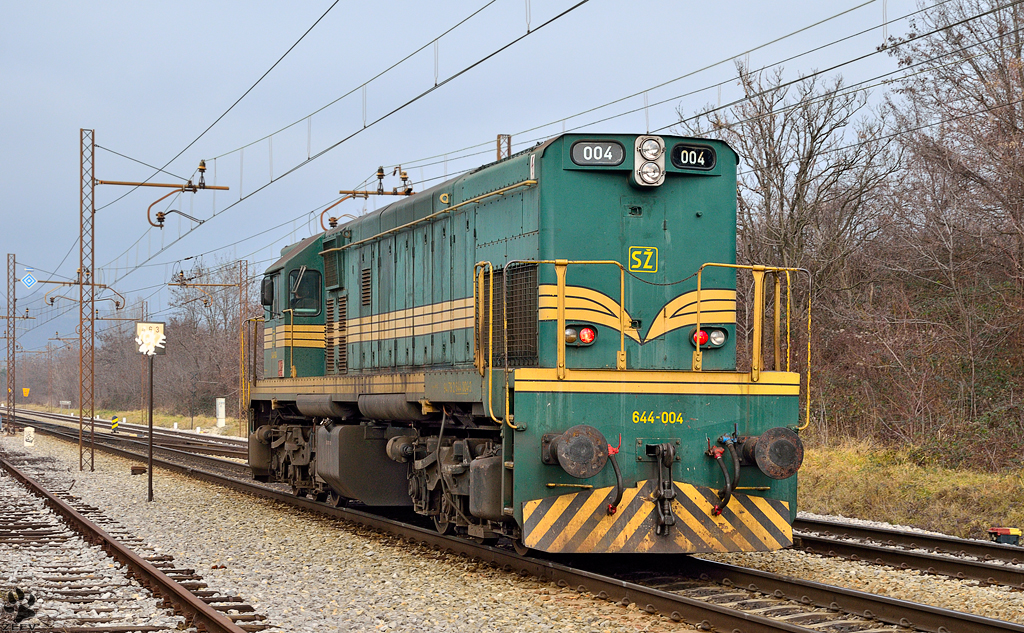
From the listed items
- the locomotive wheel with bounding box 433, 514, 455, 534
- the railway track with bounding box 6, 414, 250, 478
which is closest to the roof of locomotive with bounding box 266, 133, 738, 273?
the locomotive wheel with bounding box 433, 514, 455, 534

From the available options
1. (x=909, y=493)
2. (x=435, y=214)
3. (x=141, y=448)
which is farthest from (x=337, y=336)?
(x=141, y=448)

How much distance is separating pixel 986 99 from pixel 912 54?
2.61 m

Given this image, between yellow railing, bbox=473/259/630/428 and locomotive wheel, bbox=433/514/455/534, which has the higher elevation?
yellow railing, bbox=473/259/630/428

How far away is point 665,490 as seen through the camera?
23.7 ft

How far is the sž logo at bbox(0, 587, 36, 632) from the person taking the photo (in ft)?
19.8

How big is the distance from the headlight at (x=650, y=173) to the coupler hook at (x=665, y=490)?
6.86 ft

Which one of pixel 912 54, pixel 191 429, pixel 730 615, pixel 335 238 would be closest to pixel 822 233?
pixel 912 54

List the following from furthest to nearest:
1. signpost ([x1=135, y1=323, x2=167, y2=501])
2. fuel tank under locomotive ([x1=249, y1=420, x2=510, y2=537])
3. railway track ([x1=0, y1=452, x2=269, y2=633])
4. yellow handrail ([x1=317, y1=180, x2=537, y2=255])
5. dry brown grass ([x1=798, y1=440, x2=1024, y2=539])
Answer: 1. signpost ([x1=135, y1=323, x2=167, y2=501])
2. dry brown grass ([x1=798, y1=440, x2=1024, y2=539])
3. yellow handrail ([x1=317, y1=180, x2=537, y2=255])
4. fuel tank under locomotive ([x1=249, y1=420, x2=510, y2=537])
5. railway track ([x1=0, y1=452, x2=269, y2=633])

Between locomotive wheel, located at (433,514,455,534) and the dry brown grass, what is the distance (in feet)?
17.1

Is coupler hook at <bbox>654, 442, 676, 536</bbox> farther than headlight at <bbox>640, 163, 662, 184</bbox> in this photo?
No

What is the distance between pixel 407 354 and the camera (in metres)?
10.5

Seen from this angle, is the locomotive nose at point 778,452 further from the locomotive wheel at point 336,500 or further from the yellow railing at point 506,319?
the locomotive wheel at point 336,500

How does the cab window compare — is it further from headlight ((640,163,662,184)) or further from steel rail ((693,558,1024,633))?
steel rail ((693,558,1024,633))

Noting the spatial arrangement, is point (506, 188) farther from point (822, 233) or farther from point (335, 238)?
point (822, 233)
